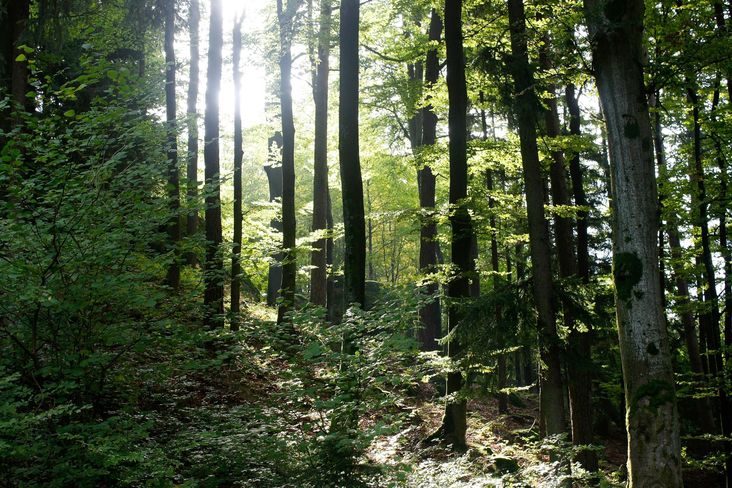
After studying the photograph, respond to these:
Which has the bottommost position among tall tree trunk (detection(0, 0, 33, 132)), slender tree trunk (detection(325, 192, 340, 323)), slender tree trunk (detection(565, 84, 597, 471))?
slender tree trunk (detection(565, 84, 597, 471))

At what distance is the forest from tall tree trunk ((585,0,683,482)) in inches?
0.9

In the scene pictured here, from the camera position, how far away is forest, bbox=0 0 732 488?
5316mm

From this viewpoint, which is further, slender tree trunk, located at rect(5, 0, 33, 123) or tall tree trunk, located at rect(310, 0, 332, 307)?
tall tree trunk, located at rect(310, 0, 332, 307)

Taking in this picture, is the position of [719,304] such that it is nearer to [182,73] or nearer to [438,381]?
[438,381]

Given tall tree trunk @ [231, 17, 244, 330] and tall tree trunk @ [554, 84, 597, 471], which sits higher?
tall tree trunk @ [231, 17, 244, 330]

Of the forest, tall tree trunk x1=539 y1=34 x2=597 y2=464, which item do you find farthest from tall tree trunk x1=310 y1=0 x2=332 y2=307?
tall tree trunk x1=539 y1=34 x2=597 y2=464

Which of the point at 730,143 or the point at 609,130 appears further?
the point at 730,143

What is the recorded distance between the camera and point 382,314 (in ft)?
19.4

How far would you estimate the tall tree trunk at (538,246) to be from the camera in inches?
316

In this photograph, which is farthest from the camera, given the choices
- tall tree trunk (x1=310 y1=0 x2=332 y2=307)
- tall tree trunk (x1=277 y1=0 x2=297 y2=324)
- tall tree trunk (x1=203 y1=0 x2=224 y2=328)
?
tall tree trunk (x1=310 y1=0 x2=332 y2=307)

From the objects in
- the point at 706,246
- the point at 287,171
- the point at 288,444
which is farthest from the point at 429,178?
the point at 288,444

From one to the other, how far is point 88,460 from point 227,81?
1245 cm

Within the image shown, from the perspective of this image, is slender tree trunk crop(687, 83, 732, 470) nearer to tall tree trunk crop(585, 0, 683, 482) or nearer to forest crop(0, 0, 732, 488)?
forest crop(0, 0, 732, 488)

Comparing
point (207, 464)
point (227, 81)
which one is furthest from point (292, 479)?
point (227, 81)
